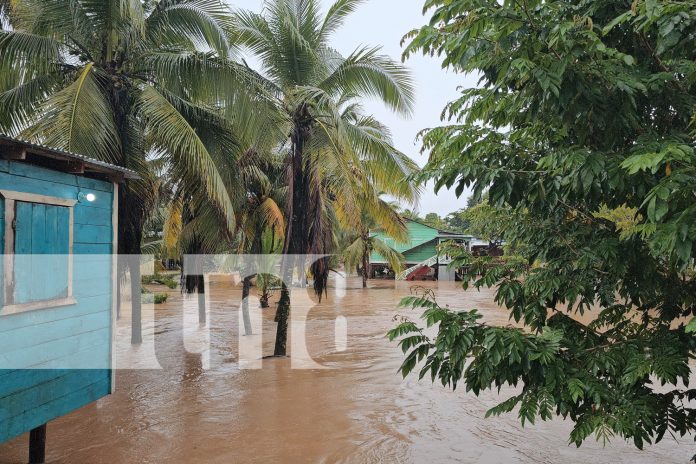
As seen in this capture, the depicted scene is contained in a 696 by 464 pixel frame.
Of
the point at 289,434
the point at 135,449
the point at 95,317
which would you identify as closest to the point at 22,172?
the point at 95,317

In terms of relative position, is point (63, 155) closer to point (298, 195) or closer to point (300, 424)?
point (300, 424)

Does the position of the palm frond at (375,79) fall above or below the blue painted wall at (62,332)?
above

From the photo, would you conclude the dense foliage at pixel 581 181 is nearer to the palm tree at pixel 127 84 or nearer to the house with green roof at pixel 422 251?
the palm tree at pixel 127 84

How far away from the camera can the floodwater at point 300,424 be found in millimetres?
5801

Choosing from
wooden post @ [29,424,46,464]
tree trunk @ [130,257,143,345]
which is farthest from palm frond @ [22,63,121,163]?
wooden post @ [29,424,46,464]

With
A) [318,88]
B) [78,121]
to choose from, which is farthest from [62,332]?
[318,88]

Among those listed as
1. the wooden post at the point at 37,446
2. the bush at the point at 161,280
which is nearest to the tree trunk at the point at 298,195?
the wooden post at the point at 37,446

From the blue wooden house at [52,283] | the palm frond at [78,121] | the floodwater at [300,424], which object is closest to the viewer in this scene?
the blue wooden house at [52,283]

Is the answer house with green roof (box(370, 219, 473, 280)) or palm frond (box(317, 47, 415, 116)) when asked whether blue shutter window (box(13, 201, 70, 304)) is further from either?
house with green roof (box(370, 219, 473, 280))

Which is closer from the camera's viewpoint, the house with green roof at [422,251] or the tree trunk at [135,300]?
the tree trunk at [135,300]

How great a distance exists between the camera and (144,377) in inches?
364

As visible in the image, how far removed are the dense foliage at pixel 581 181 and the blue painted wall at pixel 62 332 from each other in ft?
10.8

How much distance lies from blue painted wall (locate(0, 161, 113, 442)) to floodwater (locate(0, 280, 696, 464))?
1.45 m

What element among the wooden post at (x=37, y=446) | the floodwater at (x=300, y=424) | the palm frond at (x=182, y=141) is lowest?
the floodwater at (x=300, y=424)
